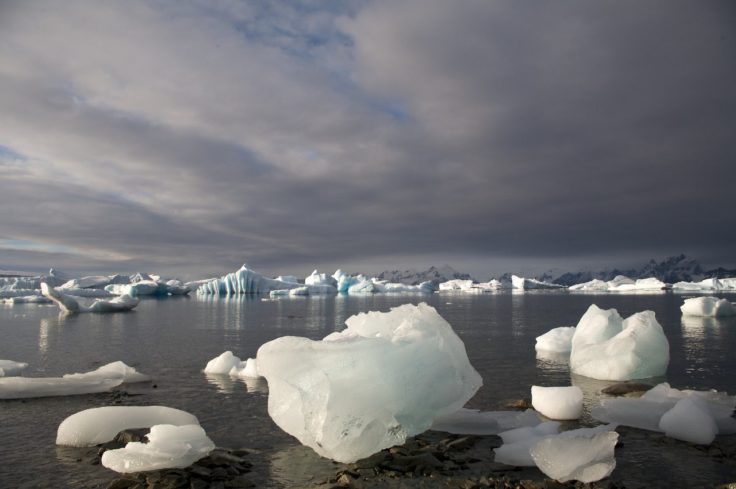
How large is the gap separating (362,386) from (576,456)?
9.34 feet

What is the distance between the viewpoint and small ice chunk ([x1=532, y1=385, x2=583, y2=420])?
9109 mm

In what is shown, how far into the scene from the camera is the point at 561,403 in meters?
9.12

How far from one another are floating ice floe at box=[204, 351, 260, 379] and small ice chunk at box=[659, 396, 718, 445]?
390 inches

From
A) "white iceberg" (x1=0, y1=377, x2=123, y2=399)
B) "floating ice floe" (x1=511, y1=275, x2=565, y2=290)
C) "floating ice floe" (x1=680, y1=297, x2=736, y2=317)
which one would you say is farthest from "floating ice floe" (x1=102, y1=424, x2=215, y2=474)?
"floating ice floe" (x1=511, y1=275, x2=565, y2=290)

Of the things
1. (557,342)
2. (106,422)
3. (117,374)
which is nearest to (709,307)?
(557,342)

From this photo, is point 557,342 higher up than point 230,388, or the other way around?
point 557,342

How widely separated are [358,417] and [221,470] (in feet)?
6.30

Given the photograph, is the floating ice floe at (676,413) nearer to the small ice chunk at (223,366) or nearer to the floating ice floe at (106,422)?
the floating ice floe at (106,422)

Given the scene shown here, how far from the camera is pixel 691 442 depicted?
7645mm

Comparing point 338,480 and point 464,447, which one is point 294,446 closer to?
point 338,480

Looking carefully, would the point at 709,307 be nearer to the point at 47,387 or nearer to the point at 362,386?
the point at 362,386

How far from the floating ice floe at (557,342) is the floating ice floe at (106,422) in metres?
14.5

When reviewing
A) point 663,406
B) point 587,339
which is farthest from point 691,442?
point 587,339

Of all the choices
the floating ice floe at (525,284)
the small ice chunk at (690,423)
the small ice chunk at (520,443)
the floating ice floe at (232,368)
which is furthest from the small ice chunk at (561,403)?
the floating ice floe at (525,284)
